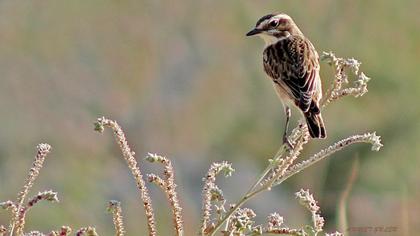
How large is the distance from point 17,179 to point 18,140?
0.41 metres

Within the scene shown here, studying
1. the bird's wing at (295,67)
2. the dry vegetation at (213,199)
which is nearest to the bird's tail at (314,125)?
the bird's wing at (295,67)

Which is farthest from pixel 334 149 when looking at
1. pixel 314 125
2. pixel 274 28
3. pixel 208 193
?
pixel 274 28

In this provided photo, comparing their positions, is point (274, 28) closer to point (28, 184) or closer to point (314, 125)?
point (314, 125)

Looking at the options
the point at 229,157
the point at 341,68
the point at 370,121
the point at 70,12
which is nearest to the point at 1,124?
the point at 70,12

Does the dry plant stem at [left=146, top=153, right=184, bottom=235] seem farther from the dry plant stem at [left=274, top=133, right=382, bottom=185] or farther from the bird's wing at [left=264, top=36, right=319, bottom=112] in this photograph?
the bird's wing at [left=264, top=36, right=319, bottom=112]

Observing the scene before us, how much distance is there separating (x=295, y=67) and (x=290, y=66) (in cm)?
3

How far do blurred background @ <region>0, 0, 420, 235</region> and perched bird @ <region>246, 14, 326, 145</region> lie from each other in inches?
68.9

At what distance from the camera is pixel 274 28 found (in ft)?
13.8

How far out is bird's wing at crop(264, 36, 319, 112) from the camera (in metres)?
3.57

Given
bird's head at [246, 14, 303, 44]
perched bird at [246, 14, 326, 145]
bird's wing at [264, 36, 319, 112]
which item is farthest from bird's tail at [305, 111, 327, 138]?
bird's head at [246, 14, 303, 44]

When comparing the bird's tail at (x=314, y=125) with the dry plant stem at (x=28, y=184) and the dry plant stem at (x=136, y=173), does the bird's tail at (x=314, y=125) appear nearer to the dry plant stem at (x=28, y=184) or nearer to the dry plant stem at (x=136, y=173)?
the dry plant stem at (x=136, y=173)

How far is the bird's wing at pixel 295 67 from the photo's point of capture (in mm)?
3566

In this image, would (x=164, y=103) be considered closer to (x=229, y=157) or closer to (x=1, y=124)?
(x=229, y=157)

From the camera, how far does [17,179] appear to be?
6.27 m
